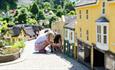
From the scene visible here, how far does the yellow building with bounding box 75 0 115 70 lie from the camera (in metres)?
34.5

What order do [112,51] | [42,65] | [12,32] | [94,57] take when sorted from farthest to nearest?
[12,32] → [42,65] → [94,57] → [112,51]

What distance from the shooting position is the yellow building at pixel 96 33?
113 feet

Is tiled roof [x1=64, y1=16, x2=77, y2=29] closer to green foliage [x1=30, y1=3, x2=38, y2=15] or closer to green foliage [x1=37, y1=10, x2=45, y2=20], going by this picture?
green foliage [x1=30, y1=3, x2=38, y2=15]

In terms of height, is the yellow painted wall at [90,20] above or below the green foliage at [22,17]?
above

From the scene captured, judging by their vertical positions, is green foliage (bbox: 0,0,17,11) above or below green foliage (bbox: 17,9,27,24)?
above

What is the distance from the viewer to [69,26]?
5669 cm

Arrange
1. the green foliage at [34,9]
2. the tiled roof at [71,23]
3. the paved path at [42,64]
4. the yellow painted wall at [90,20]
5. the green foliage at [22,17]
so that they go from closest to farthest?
the yellow painted wall at [90,20], the paved path at [42,64], the tiled roof at [71,23], the green foliage at [22,17], the green foliage at [34,9]

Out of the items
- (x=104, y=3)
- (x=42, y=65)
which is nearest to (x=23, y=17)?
(x=42, y=65)

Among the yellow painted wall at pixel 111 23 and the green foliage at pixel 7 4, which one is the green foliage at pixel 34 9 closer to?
the green foliage at pixel 7 4

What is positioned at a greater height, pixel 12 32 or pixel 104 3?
pixel 104 3

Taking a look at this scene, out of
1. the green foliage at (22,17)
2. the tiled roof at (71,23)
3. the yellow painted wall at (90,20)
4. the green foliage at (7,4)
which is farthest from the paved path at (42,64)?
the green foliage at (7,4)

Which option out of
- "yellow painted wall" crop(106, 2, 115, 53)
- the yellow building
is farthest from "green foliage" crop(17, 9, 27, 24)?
"yellow painted wall" crop(106, 2, 115, 53)

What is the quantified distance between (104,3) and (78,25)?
14411 mm

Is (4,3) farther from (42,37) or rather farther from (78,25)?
(78,25)
